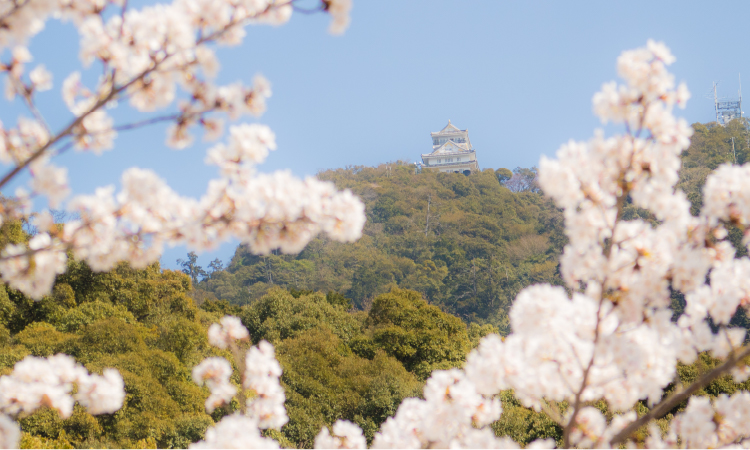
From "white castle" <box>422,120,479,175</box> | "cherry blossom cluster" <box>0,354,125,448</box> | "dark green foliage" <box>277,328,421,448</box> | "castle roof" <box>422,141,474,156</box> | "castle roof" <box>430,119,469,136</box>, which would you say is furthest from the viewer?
"castle roof" <box>430,119,469,136</box>

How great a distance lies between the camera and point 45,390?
1.47 m

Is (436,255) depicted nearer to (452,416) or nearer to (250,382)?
(250,382)

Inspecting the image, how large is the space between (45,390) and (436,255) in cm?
3117

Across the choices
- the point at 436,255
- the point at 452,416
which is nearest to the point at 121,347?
the point at 452,416

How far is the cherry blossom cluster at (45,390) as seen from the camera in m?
1.42

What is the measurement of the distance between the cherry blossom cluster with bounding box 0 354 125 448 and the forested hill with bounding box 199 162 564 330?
2459cm

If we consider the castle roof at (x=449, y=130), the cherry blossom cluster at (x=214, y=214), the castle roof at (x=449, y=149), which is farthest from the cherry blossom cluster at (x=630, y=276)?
the castle roof at (x=449, y=130)

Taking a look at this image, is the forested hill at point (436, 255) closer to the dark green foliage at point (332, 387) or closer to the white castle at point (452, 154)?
the white castle at point (452, 154)

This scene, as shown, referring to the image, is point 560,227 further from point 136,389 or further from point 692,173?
point 136,389

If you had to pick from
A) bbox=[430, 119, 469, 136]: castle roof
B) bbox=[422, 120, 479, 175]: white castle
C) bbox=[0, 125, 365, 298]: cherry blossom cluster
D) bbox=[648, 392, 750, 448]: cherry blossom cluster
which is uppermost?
bbox=[430, 119, 469, 136]: castle roof

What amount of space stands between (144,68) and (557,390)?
1.32 meters

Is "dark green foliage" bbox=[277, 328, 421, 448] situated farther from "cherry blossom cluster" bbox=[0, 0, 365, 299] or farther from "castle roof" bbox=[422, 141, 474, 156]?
"castle roof" bbox=[422, 141, 474, 156]

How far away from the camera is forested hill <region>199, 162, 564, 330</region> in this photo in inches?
1100

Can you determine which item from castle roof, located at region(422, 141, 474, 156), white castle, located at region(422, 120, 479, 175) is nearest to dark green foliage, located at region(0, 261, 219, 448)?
white castle, located at region(422, 120, 479, 175)
